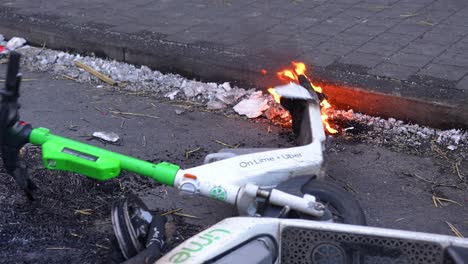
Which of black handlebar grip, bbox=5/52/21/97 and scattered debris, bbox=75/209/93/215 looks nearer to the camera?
black handlebar grip, bbox=5/52/21/97

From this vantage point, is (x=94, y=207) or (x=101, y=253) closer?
(x=101, y=253)

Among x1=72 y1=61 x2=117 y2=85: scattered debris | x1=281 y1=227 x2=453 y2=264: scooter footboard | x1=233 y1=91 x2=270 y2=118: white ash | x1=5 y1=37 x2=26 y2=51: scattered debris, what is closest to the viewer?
x1=281 y1=227 x2=453 y2=264: scooter footboard

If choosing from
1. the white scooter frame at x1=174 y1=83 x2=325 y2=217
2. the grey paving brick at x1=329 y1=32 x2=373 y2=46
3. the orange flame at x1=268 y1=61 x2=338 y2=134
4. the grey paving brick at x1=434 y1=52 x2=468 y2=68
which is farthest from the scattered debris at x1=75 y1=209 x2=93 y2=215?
the grey paving brick at x1=434 y1=52 x2=468 y2=68

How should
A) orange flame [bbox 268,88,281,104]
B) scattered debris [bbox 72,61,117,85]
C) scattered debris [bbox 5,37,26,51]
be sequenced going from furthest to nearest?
scattered debris [bbox 5,37,26,51]
scattered debris [bbox 72,61,117,85]
orange flame [bbox 268,88,281,104]

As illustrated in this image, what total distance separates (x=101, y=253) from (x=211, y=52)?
2.45 m

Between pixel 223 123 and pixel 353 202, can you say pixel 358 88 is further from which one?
pixel 353 202

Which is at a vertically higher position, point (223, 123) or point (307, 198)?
point (307, 198)

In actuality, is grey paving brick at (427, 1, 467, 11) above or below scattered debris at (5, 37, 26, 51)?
above

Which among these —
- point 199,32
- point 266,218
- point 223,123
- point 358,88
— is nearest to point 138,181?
point 223,123

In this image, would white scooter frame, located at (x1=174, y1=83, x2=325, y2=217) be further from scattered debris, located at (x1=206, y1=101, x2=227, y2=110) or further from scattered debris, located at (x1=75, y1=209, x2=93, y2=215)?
scattered debris, located at (x1=206, y1=101, x2=227, y2=110)

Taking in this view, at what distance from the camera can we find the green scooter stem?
8.84ft

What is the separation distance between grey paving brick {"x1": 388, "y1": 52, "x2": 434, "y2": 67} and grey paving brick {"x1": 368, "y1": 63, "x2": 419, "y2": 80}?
0.08m

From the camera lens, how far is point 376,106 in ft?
14.1

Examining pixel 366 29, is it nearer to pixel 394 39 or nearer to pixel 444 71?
pixel 394 39
